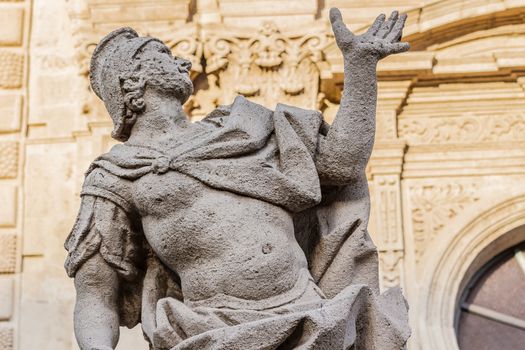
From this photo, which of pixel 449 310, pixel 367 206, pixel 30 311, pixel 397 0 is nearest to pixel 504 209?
pixel 449 310

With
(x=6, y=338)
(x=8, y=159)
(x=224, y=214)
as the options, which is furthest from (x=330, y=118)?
(x=224, y=214)

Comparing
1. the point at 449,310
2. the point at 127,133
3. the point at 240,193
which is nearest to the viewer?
the point at 240,193

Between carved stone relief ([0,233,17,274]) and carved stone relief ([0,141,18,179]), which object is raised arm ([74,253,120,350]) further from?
carved stone relief ([0,141,18,179])

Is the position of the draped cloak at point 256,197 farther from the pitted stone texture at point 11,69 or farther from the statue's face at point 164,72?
the pitted stone texture at point 11,69

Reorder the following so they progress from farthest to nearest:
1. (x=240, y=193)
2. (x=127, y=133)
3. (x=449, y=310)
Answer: (x=449, y=310) → (x=127, y=133) → (x=240, y=193)

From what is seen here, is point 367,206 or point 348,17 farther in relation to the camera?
point 348,17

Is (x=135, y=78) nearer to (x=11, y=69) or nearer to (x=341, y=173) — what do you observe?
(x=341, y=173)

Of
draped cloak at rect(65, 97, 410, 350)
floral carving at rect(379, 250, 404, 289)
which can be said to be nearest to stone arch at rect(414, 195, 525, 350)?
floral carving at rect(379, 250, 404, 289)

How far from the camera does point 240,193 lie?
4230mm

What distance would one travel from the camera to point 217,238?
13.7ft

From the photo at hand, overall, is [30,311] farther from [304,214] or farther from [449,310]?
[304,214]

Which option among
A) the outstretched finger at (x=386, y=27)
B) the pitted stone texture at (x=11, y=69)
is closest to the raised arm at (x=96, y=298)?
the outstretched finger at (x=386, y=27)

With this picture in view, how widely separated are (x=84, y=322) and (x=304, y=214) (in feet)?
2.26

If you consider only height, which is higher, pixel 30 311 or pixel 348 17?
pixel 348 17
